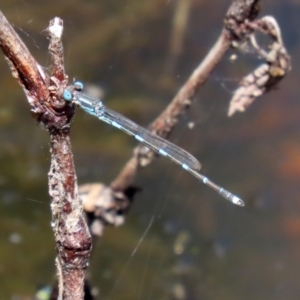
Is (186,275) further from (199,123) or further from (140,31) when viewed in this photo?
(140,31)

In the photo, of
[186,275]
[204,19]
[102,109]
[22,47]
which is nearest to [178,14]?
[204,19]

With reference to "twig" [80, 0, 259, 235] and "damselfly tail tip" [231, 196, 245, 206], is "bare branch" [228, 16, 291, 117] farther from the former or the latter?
"damselfly tail tip" [231, 196, 245, 206]

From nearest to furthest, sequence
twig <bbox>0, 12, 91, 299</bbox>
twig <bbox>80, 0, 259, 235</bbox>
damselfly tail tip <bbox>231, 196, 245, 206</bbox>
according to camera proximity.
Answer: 1. twig <bbox>0, 12, 91, 299</bbox>
2. damselfly tail tip <bbox>231, 196, 245, 206</bbox>
3. twig <bbox>80, 0, 259, 235</bbox>

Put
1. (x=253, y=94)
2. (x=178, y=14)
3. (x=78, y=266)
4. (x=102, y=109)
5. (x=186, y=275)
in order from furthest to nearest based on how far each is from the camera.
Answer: (x=178, y=14)
(x=186, y=275)
(x=253, y=94)
(x=102, y=109)
(x=78, y=266)

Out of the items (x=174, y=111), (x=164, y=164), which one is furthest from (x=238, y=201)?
(x=164, y=164)

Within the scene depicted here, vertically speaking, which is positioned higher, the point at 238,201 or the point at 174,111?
the point at 174,111

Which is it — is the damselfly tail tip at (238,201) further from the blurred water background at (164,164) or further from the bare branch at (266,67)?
the blurred water background at (164,164)

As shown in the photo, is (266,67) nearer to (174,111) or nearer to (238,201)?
(174,111)

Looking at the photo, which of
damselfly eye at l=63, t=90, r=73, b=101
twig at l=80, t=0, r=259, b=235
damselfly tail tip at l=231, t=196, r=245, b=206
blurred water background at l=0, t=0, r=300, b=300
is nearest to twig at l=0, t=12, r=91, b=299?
damselfly eye at l=63, t=90, r=73, b=101

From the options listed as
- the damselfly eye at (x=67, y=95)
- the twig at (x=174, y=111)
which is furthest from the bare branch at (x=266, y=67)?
the damselfly eye at (x=67, y=95)

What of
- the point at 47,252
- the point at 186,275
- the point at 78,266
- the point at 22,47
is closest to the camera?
Result: the point at 22,47

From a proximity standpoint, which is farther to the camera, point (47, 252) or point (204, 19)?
point (204, 19)
